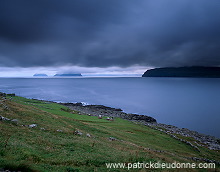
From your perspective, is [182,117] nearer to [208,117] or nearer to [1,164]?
[208,117]

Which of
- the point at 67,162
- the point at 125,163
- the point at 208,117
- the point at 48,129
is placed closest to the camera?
the point at 67,162

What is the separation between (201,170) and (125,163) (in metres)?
11.0

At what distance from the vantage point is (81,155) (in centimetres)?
1681

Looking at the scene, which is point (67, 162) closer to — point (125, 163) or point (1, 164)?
point (1, 164)

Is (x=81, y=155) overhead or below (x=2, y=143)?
below

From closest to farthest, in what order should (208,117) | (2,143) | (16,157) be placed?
(16,157)
(2,143)
(208,117)

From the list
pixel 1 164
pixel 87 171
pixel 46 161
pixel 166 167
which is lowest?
pixel 166 167

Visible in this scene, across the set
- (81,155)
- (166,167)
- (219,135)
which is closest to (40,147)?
(81,155)

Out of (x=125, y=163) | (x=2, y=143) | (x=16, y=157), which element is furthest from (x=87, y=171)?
(x=2, y=143)

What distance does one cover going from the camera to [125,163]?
16.7 metres

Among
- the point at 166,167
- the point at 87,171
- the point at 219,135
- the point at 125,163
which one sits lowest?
the point at 219,135

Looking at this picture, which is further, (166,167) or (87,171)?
(166,167)

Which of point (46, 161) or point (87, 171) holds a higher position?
point (46, 161)

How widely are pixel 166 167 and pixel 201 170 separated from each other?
5822mm
